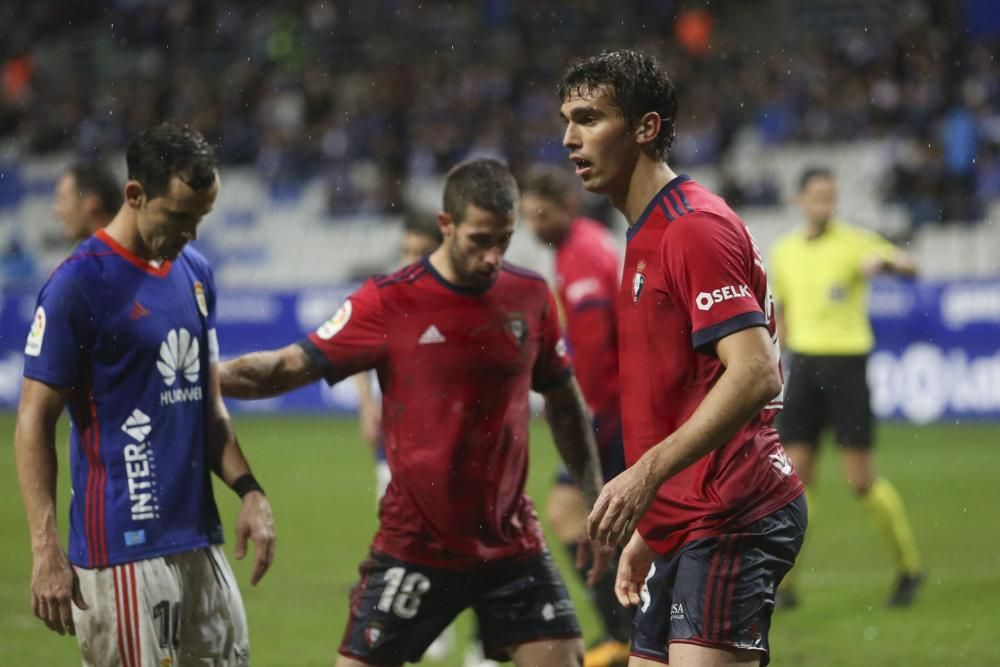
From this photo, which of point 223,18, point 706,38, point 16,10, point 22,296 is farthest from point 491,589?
point 16,10

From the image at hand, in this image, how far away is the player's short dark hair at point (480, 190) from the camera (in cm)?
511

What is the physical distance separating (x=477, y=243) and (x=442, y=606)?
4.26 ft

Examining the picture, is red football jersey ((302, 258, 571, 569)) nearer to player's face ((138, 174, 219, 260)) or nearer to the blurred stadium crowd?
player's face ((138, 174, 219, 260))

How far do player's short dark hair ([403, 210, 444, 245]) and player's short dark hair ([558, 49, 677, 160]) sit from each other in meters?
2.68

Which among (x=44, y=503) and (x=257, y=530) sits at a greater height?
(x=44, y=503)

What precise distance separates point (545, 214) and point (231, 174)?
19.6 m

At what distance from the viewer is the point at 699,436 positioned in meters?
3.76

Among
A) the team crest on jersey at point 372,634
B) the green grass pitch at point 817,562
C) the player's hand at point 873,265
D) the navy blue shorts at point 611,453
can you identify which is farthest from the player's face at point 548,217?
the team crest on jersey at point 372,634

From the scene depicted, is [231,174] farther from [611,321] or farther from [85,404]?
[85,404]

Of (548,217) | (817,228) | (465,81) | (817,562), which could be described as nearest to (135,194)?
(548,217)

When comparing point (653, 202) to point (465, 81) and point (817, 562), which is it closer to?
point (817, 562)

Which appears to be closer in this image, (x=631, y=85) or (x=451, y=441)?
(x=631, y=85)

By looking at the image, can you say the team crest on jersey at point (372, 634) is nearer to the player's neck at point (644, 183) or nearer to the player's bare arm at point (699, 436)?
the player's bare arm at point (699, 436)

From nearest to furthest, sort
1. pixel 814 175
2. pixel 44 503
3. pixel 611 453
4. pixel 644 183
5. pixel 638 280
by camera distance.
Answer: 1. pixel 638 280
2. pixel 644 183
3. pixel 44 503
4. pixel 611 453
5. pixel 814 175
